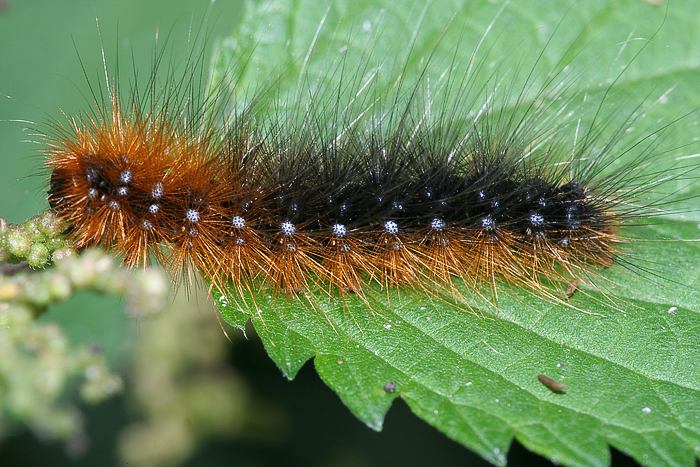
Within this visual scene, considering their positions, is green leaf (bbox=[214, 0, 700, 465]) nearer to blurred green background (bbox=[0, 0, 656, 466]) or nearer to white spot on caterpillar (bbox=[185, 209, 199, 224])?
white spot on caterpillar (bbox=[185, 209, 199, 224])

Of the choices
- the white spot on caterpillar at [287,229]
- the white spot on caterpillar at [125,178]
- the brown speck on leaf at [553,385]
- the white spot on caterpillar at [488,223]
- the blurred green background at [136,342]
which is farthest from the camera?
the blurred green background at [136,342]

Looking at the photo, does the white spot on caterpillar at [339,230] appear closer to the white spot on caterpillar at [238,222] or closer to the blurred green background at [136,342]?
the white spot on caterpillar at [238,222]

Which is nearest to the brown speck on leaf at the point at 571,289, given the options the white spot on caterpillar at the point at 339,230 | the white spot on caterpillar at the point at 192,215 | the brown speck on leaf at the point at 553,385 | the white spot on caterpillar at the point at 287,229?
the brown speck on leaf at the point at 553,385

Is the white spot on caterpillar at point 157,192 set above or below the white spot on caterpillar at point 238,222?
above

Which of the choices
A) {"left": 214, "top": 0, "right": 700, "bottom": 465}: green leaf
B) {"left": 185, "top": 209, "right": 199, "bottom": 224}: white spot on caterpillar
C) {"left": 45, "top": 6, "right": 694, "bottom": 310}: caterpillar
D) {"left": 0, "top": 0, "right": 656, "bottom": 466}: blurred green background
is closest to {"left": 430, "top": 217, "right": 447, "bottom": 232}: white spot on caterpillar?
{"left": 45, "top": 6, "right": 694, "bottom": 310}: caterpillar

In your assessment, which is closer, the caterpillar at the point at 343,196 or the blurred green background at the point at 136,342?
the caterpillar at the point at 343,196

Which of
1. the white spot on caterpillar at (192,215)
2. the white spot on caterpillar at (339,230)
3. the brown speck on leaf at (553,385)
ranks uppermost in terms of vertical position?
the white spot on caterpillar at (192,215)

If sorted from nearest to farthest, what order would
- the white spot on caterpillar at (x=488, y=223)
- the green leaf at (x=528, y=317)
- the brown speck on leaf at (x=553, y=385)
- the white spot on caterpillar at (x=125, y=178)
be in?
1. the green leaf at (x=528, y=317)
2. the brown speck on leaf at (x=553, y=385)
3. the white spot on caterpillar at (x=125, y=178)
4. the white spot on caterpillar at (x=488, y=223)

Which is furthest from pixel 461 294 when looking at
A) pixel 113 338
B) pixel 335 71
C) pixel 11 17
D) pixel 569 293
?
pixel 11 17
